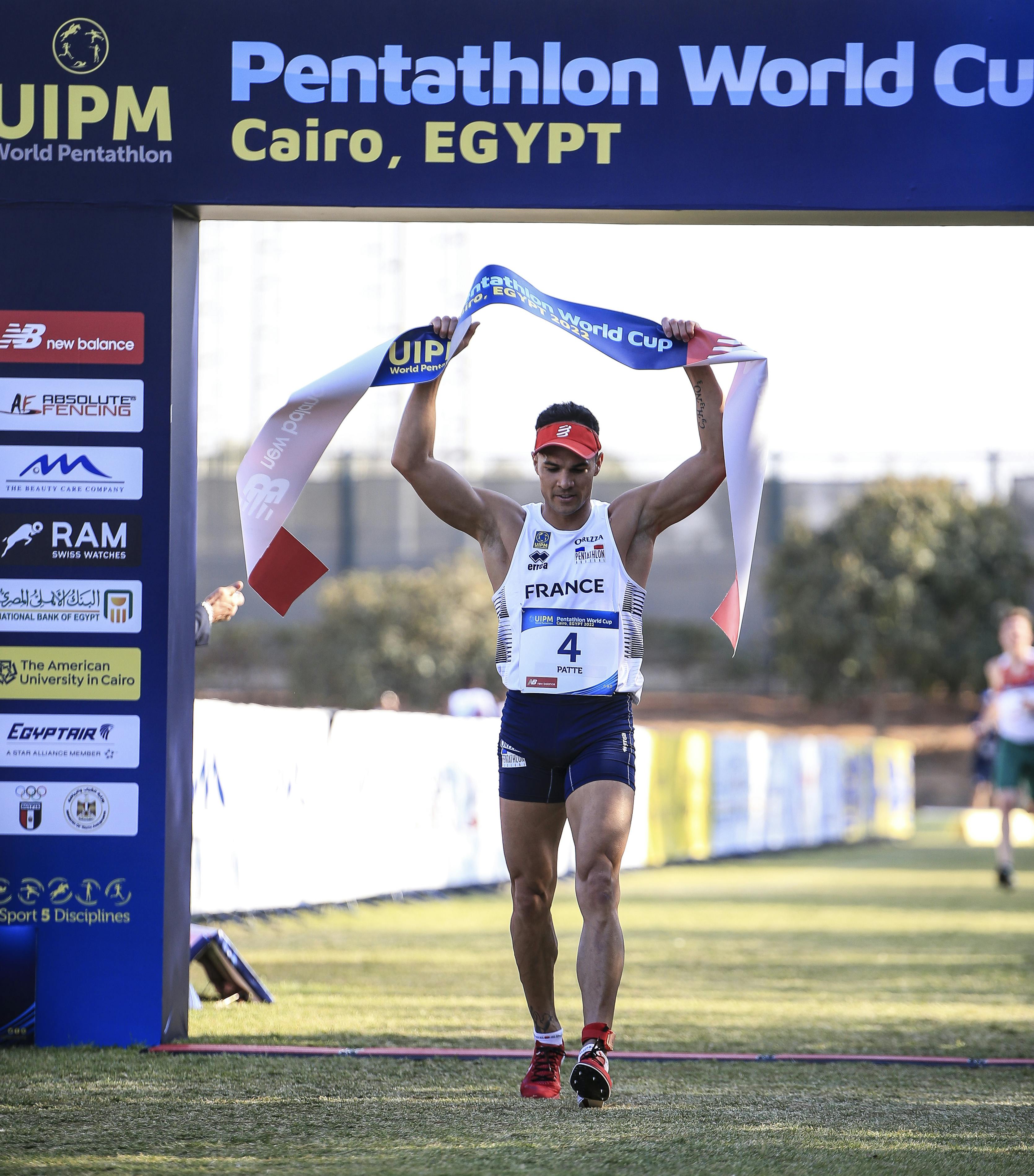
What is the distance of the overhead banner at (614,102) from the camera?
20.9 feet

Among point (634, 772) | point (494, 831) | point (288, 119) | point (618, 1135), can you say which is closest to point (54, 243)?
point (288, 119)

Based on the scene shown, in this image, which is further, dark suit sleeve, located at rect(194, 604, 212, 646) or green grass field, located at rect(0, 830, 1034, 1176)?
dark suit sleeve, located at rect(194, 604, 212, 646)

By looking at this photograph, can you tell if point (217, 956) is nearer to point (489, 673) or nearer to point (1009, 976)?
point (1009, 976)

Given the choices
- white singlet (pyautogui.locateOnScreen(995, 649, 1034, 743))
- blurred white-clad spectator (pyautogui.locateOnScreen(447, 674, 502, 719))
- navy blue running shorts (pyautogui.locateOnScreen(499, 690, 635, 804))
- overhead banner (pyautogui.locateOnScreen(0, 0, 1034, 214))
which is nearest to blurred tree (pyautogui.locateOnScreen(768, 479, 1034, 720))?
blurred white-clad spectator (pyautogui.locateOnScreen(447, 674, 502, 719))

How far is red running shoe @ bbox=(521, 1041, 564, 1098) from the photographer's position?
5242 mm

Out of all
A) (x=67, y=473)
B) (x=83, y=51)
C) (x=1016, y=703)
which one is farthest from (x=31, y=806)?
(x=1016, y=703)

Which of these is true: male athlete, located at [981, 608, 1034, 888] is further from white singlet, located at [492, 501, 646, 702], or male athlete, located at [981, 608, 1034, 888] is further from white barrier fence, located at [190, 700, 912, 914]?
white singlet, located at [492, 501, 646, 702]

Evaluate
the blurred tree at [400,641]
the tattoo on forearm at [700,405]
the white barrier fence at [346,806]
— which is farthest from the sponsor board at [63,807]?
the blurred tree at [400,641]

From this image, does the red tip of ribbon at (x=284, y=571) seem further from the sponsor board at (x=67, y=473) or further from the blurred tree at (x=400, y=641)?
Result: the blurred tree at (x=400, y=641)

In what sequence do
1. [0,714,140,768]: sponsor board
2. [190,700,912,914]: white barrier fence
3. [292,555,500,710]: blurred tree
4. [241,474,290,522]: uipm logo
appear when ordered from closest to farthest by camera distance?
[241,474,290,522]: uipm logo → [0,714,140,768]: sponsor board → [190,700,912,914]: white barrier fence → [292,555,500,710]: blurred tree

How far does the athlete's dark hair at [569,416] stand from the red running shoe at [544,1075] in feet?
6.82

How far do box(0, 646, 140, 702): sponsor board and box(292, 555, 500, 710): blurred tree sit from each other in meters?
44.7

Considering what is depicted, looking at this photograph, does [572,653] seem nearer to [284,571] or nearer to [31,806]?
[284,571]

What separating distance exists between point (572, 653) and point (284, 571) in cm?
147
